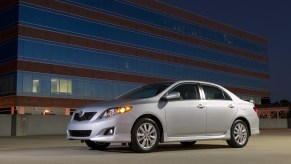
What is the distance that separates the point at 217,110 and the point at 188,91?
0.85 metres

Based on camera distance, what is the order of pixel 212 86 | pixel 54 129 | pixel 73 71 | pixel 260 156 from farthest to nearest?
pixel 73 71, pixel 54 129, pixel 212 86, pixel 260 156

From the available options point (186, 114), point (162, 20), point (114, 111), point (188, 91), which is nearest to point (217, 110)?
point (188, 91)

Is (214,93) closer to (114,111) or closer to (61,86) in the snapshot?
(114,111)

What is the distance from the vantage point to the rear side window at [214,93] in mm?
11461

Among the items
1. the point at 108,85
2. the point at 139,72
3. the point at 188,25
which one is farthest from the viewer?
the point at 188,25

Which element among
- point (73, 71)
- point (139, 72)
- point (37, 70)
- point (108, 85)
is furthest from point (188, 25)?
point (37, 70)

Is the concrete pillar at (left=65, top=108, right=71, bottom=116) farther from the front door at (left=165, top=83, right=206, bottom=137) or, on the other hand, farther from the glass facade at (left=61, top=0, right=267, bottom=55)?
the front door at (left=165, top=83, right=206, bottom=137)

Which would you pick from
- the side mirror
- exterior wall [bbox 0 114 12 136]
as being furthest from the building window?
the side mirror

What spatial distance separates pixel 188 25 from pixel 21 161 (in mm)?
59143

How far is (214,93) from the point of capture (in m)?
11.7

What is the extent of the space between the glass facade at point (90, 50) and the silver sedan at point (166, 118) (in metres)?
35.8

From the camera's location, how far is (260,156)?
926 centimetres

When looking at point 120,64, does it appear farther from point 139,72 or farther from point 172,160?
point 172,160

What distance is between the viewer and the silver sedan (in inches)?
384
